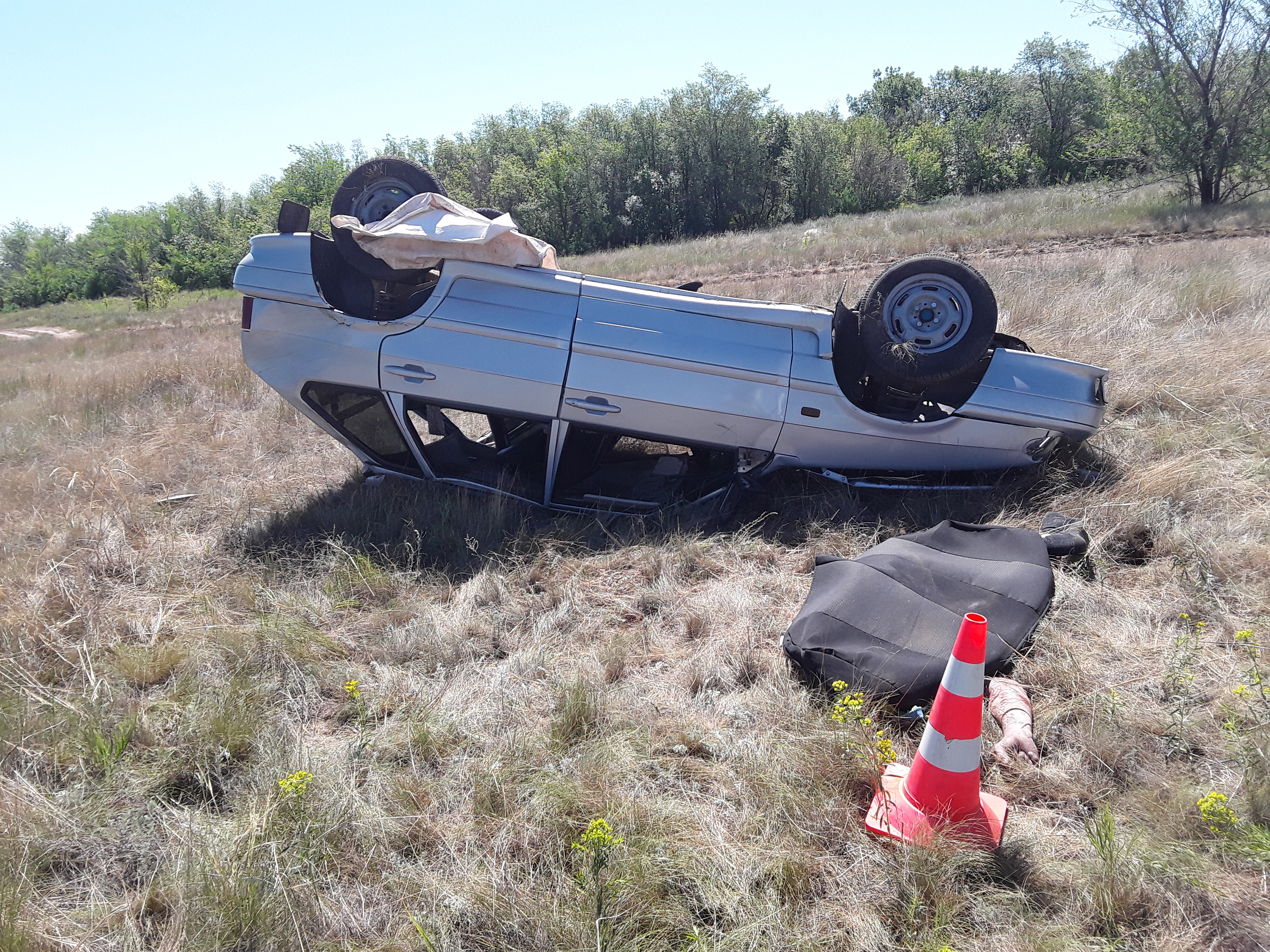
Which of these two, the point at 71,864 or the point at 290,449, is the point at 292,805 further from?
the point at 290,449

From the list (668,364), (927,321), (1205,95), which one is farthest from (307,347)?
(1205,95)

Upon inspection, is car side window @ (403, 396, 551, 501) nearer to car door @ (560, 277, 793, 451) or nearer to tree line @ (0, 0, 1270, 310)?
car door @ (560, 277, 793, 451)

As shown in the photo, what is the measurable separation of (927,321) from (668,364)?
1.61 m

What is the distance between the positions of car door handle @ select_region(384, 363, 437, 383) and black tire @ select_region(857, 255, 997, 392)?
2.72 meters

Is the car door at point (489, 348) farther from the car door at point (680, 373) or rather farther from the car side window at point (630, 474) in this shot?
the car side window at point (630, 474)

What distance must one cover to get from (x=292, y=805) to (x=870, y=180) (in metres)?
51.1

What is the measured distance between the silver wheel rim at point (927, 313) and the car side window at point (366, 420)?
3.25 m

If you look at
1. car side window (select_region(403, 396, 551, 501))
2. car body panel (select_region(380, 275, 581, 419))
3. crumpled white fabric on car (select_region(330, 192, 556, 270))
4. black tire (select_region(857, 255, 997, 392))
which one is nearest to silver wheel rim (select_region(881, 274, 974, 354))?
black tire (select_region(857, 255, 997, 392))

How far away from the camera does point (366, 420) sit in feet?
16.5

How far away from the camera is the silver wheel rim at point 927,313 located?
4.48m

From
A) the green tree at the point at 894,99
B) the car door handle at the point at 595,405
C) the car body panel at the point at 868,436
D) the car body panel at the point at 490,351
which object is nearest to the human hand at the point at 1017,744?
the car body panel at the point at 868,436

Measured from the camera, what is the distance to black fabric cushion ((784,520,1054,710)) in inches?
117

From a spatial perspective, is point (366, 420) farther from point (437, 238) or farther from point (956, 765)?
point (956, 765)

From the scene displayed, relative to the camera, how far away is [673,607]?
3.88m
